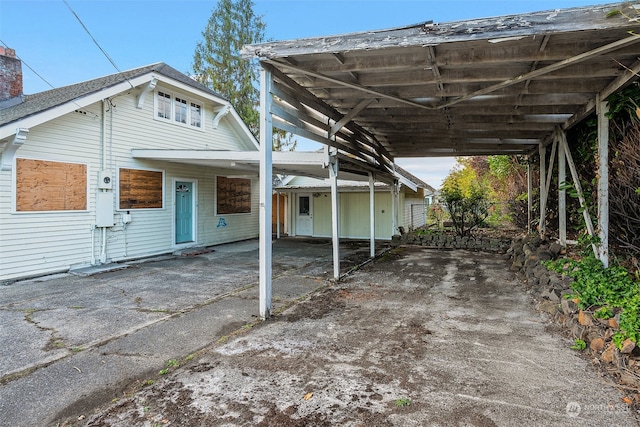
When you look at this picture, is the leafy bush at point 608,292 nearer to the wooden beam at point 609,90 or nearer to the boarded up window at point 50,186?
the wooden beam at point 609,90


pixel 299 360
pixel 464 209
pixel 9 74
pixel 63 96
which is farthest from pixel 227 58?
pixel 299 360

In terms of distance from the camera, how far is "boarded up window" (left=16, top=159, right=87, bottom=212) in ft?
23.3

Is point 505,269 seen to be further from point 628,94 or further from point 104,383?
point 104,383

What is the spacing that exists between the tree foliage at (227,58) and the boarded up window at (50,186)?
1425 cm

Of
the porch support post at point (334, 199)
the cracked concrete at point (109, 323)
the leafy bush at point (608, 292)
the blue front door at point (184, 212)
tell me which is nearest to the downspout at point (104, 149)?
the cracked concrete at point (109, 323)

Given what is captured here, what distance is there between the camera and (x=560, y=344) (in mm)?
3783

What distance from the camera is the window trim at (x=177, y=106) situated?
10008 mm

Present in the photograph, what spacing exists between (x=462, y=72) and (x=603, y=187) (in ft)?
8.07

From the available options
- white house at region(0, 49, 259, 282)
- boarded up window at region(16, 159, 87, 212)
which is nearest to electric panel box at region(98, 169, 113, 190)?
white house at region(0, 49, 259, 282)

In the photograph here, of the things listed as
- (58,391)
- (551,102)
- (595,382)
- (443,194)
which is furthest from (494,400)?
(443,194)

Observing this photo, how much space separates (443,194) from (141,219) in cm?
979

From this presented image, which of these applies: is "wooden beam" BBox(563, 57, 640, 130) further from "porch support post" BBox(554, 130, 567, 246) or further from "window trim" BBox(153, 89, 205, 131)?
"window trim" BBox(153, 89, 205, 131)
